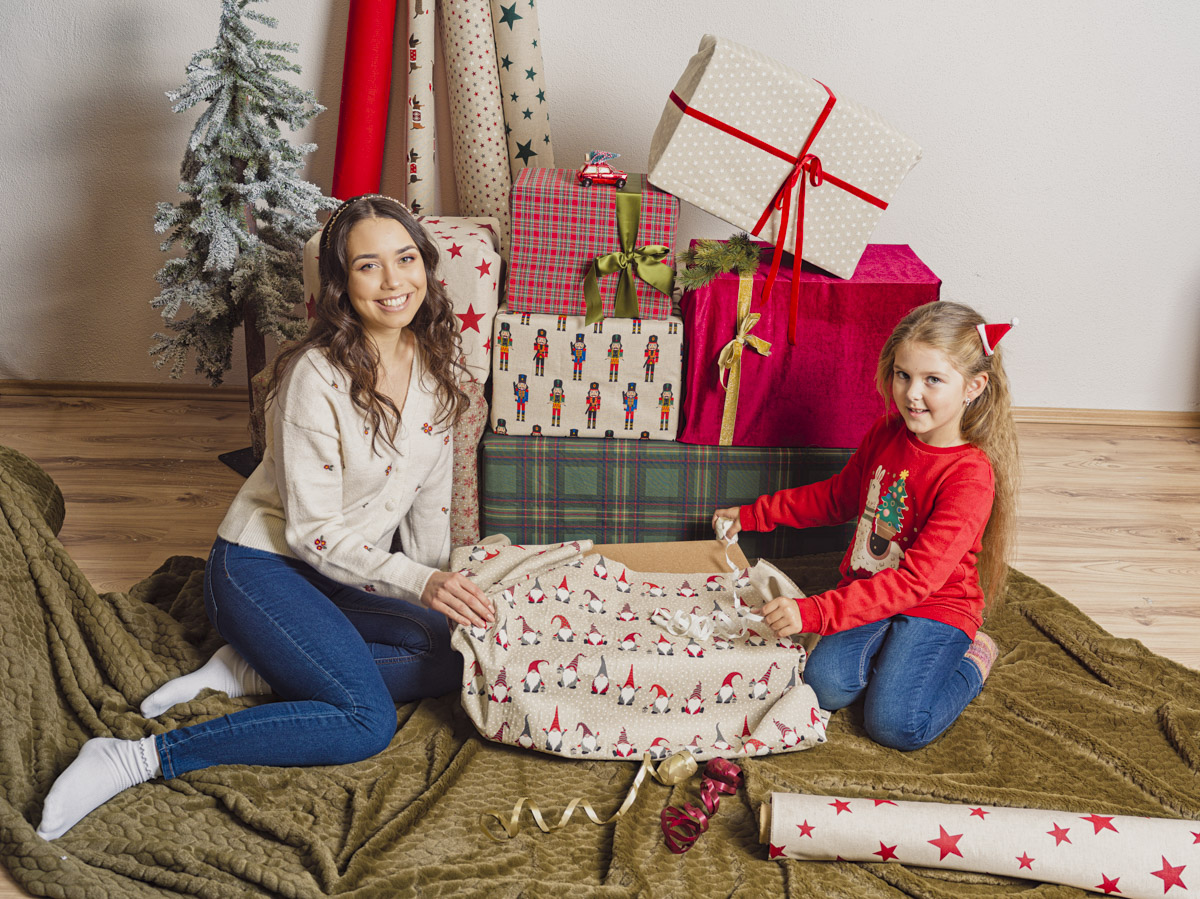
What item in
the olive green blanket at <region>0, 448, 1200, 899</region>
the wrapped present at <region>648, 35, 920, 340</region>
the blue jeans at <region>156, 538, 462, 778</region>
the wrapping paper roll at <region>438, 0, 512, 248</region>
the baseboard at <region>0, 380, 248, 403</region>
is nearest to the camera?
the olive green blanket at <region>0, 448, 1200, 899</region>

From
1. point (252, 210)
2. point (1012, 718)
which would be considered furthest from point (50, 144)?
point (1012, 718)

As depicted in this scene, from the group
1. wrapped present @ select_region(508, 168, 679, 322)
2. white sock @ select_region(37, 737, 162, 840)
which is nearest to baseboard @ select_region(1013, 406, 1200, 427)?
wrapped present @ select_region(508, 168, 679, 322)

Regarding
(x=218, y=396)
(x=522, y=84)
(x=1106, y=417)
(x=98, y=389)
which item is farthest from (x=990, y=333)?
(x=98, y=389)

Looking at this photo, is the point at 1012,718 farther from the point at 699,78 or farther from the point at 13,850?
the point at 13,850

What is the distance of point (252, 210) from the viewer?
7.59 ft

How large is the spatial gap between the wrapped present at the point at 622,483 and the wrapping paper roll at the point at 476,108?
600mm

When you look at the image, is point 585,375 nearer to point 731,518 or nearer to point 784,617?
point 731,518

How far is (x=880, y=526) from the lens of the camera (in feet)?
5.68

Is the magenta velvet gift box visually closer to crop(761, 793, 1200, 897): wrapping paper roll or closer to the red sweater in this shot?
the red sweater

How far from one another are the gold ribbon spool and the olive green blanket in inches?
0.6

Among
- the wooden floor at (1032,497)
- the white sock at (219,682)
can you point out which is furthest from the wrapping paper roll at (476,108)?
the white sock at (219,682)

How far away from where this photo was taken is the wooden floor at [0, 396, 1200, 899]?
211 cm

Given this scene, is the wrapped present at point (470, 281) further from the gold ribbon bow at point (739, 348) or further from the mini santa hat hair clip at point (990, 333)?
the mini santa hat hair clip at point (990, 333)

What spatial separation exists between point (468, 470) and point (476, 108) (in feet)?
3.11
